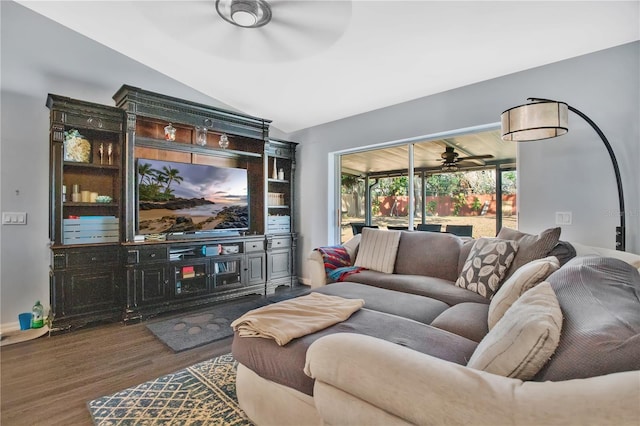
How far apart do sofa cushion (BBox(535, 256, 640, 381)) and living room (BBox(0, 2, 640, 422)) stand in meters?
1.99

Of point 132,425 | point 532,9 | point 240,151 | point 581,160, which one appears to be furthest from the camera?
point 240,151

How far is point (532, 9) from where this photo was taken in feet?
7.42

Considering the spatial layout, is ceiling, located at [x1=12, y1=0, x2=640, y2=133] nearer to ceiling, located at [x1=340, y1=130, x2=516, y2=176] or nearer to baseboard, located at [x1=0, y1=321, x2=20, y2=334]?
ceiling, located at [x1=340, y1=130, x2=516, y2=176]

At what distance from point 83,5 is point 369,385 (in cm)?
414

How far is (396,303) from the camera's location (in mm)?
2266

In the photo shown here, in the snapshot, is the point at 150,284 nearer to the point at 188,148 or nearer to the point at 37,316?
the point at 37,316

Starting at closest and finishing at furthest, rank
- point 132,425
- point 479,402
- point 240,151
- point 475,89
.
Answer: point 479,402, point 132,425, point 475,89, point 240,151

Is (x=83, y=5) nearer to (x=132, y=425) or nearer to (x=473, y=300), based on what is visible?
(x=132, y=425)

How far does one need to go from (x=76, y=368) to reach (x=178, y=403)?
1.09m

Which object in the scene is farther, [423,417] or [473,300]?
[473,300]

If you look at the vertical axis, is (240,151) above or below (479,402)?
above

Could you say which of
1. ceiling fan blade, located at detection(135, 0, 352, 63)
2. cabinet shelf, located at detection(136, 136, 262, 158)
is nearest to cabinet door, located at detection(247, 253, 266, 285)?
cabinet shelf, located at detection(136, 136, 262, 158)

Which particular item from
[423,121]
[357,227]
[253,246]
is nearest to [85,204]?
[253,246]

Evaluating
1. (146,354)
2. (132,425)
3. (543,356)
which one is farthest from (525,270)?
(146,354)
